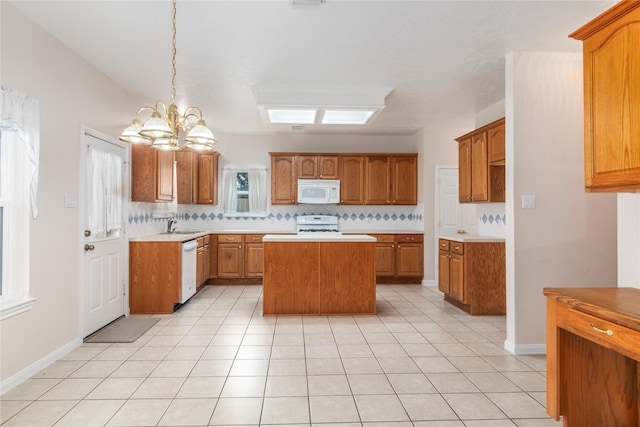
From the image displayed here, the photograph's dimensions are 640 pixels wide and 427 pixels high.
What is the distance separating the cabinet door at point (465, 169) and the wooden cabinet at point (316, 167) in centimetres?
214

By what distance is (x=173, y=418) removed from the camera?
6.68 ft

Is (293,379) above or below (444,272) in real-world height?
below

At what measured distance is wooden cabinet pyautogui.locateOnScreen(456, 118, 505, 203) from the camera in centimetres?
402

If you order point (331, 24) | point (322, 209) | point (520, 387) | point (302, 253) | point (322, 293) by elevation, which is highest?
point (331, 24)

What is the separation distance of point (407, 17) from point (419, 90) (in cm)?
163

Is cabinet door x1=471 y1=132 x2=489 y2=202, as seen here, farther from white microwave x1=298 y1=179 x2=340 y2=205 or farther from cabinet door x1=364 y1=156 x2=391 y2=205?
white microwave x1=298 y1=179 x2=340 y2=205

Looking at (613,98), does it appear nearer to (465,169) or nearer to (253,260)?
(465,169)

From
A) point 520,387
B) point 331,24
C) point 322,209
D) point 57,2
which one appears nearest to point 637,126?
point 520,387

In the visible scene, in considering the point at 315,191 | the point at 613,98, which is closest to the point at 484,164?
the point at 613,98

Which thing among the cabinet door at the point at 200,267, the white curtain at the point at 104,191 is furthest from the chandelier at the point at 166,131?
the cabinet door at the point at 200,267

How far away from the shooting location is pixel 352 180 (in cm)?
616

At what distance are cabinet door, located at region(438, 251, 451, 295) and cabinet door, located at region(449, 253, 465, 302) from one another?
89mm

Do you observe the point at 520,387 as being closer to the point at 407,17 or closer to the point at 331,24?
the point at 407,17

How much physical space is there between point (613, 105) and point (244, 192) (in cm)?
553
